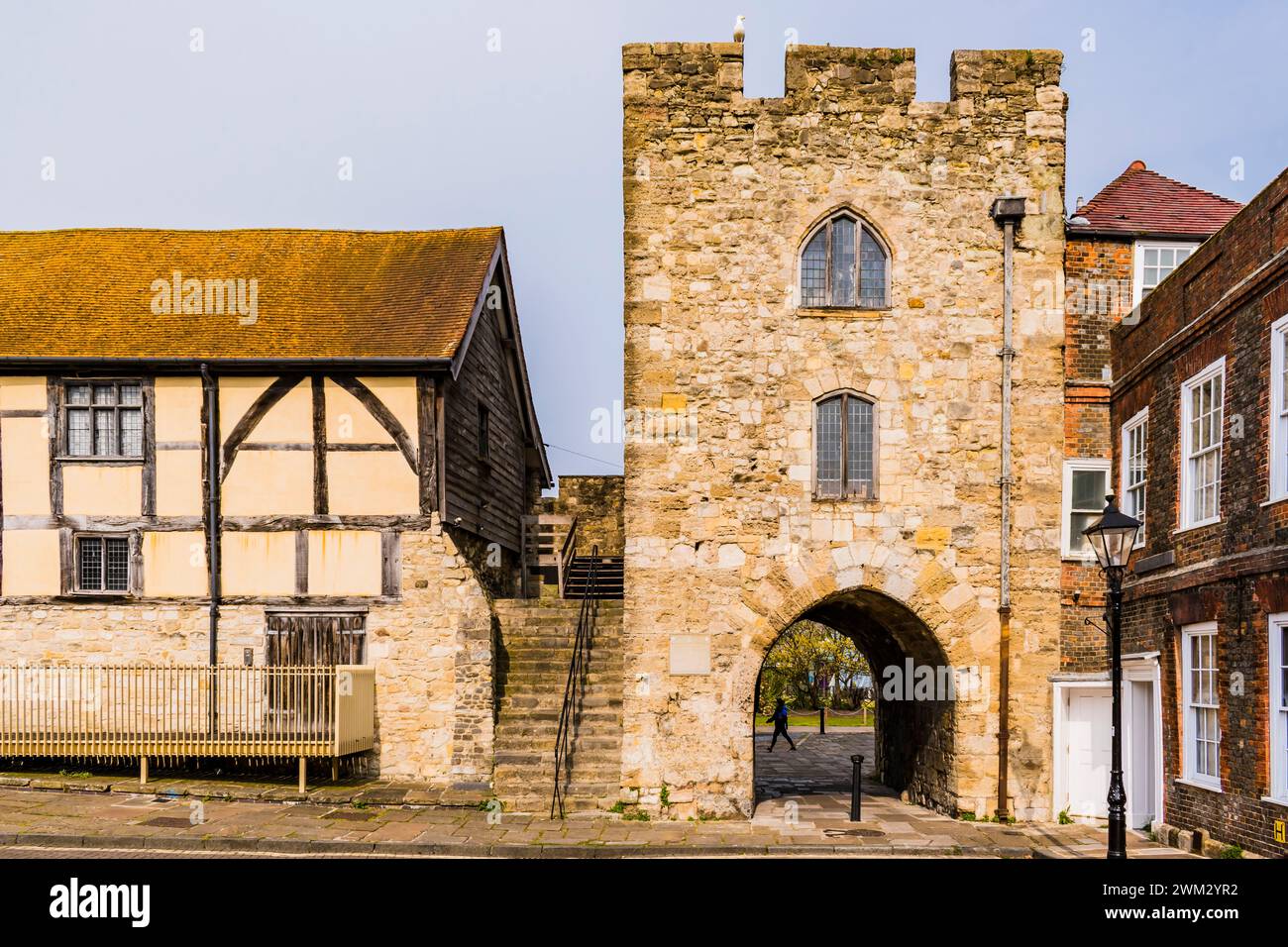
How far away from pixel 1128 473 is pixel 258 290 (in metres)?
13.9

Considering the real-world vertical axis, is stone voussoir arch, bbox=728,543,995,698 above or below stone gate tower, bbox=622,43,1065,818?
below

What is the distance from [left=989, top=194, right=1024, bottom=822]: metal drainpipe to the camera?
13000 millimetres

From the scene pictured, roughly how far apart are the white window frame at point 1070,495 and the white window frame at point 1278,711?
3579 mm

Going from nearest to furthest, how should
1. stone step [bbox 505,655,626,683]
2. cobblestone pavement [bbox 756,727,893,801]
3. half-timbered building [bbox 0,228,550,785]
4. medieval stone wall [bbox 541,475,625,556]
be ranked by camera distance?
stone step [bbox 505,655,626,683]
half-timbered building [bbox 0,228,550,785]
cobblestone pavement [bbox 756,727,893,801]
medieval stone wall [bbox 541,475,625,556]

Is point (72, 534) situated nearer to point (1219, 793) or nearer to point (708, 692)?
point (708, 692)

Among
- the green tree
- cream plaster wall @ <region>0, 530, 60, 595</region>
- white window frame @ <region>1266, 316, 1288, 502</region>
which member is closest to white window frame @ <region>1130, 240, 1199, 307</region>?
Result: white window frame @ <region>1266, 316, 1288, 502</region>

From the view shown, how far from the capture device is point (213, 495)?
50.8 ft

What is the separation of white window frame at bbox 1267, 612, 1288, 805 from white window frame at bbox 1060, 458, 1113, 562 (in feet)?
11.7

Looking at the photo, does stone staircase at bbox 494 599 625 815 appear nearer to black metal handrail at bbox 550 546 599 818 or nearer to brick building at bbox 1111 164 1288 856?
black metal handrail at bbox 550 546 599 818

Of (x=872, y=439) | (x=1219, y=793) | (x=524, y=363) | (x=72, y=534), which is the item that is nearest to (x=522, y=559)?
(x=524, y=363)

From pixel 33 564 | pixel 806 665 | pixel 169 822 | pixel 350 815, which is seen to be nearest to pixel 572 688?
pixel 350 815

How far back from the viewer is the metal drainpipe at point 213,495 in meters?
15.3

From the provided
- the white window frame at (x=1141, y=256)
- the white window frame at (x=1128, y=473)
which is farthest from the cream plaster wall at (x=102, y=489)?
the white window frame at (x=1141, y=256)

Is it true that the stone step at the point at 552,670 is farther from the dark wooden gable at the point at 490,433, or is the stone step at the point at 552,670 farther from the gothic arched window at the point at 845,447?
the gothic arched window at the point at 845,447
